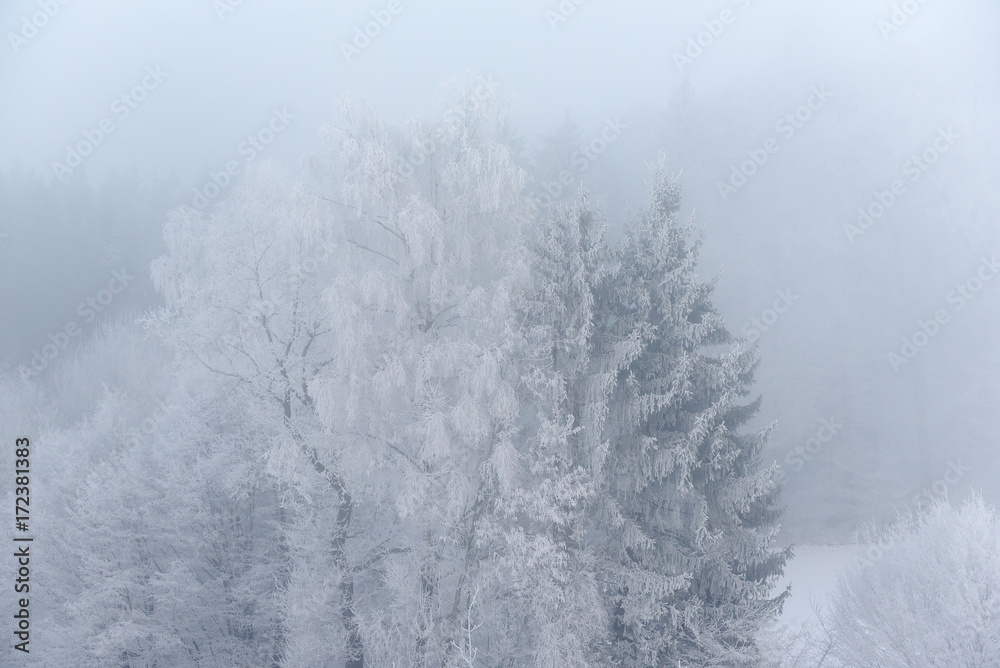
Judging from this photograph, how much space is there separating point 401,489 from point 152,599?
690 cm

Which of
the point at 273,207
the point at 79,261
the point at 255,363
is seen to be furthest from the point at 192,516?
the point at 79,261

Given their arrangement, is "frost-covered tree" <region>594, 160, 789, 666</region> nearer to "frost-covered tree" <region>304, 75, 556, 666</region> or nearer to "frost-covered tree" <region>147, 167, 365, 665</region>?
"frost-covered tree" <region>304, 75, 556, 666</region>
